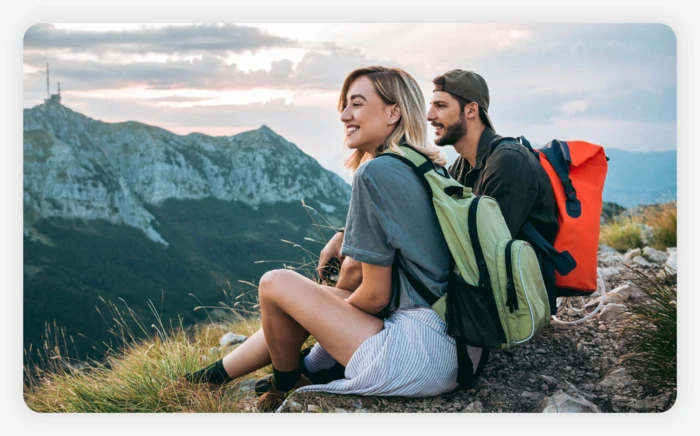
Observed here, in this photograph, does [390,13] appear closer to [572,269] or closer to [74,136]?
[572,269]

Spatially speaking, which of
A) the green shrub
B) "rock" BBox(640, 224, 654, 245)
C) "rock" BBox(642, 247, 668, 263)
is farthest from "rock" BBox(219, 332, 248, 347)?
"rock" BBox(640, 224, 654, 245)

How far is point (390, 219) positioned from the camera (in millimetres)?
2529

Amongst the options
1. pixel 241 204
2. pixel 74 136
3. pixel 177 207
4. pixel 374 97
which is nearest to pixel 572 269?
pixel 374 97

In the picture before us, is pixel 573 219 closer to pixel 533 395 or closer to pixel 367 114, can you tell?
pixel 533 395

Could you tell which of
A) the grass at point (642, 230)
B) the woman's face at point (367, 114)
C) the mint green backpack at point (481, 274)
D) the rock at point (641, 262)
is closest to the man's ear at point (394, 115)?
the woman's face at point (367, 114)

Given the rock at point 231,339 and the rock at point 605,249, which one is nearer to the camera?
the rock at point 231,339

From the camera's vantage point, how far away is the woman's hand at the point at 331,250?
128 inches

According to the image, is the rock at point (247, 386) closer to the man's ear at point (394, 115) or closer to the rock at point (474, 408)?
the rock at point (474, 408)

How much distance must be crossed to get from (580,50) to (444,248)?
2210 mm

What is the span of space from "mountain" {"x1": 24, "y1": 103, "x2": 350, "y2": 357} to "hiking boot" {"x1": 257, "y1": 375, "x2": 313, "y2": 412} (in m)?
18.8

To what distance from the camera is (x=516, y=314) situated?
8.57 feet

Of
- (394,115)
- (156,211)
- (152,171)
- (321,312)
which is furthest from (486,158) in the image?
(152,171)

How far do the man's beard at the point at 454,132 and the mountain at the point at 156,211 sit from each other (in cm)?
1903

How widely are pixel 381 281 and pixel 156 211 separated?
208 feet
